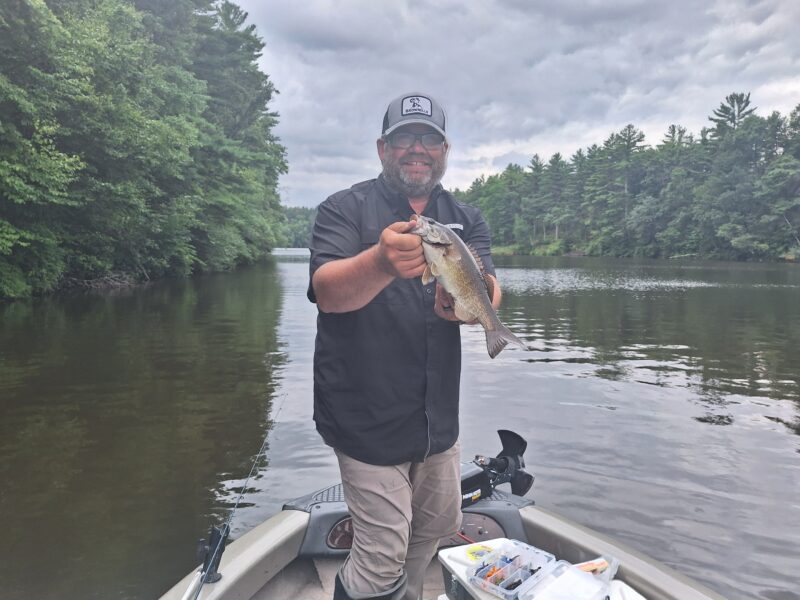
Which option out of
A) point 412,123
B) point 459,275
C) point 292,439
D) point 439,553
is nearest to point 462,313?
point 459,275

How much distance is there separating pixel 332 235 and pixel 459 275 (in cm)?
58

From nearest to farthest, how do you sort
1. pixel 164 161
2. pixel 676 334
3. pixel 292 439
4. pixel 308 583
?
pixel 308 583 < pixel 292 439 < pixel 676 334 < pixel 164 161

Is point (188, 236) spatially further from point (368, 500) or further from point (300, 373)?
point (368, 500)

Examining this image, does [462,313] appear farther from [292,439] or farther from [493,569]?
[292,439]

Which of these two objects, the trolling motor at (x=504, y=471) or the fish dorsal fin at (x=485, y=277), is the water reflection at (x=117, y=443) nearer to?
the trolling motor at (x=504, y=471)

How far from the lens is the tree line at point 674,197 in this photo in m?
61.3

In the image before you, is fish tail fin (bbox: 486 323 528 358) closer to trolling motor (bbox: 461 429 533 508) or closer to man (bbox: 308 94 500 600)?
man (bbox: 308 94 500 600)

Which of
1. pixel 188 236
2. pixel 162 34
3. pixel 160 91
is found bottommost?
pixel 188 236

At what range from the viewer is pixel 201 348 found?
1385 centimetres

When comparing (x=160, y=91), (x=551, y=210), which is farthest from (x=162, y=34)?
(x=551, y=210)

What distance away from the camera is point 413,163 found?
2719mm

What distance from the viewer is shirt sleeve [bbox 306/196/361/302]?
2496 mm

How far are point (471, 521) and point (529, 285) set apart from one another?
104 feet

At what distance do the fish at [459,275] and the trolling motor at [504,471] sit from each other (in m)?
1.97
